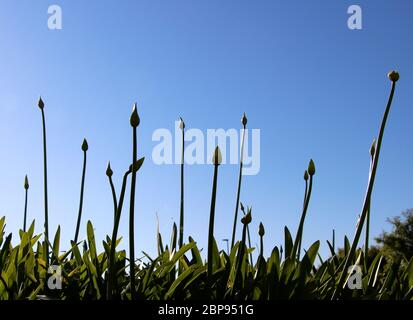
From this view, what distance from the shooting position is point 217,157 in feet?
4.44

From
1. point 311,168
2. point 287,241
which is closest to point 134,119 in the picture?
point 311,168

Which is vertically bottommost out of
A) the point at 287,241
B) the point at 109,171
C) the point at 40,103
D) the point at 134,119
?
the point at 287,241

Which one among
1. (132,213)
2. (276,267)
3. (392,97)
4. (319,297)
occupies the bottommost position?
(319,297)

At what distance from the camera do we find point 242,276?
1.74 meters

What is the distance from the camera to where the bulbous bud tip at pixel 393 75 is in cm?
154

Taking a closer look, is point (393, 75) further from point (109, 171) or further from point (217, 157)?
point (109, 171)

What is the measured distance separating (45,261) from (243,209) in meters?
0.99

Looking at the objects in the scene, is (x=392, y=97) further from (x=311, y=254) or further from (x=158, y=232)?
(x=158, y=232)

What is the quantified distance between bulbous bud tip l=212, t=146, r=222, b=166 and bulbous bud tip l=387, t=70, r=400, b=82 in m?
0.63

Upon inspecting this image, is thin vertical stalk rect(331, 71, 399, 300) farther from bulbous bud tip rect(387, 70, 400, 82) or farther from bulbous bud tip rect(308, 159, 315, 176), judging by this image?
bulbous bud tip rect(308, 159, 315, 176)

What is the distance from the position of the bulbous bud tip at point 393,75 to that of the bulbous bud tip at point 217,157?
2.07 ft

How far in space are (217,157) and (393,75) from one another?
66 centimetres

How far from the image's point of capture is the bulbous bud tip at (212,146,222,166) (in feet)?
4.43

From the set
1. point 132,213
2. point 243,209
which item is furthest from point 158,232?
point 132,213
